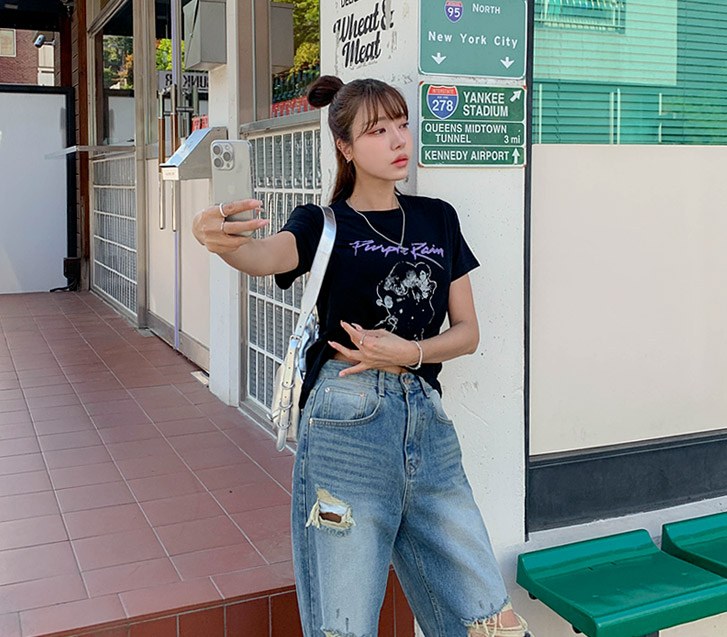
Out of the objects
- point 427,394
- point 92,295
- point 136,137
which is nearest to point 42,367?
point 136,137

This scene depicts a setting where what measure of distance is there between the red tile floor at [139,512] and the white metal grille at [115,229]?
226 cm

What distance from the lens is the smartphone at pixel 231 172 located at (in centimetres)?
173

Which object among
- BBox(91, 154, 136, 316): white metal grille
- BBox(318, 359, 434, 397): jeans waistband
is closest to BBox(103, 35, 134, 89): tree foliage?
BBox(91, 154, 136, 316): white metal grille

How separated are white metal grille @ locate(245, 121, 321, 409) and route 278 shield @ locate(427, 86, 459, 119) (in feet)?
4.27

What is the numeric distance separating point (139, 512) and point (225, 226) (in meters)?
1.82

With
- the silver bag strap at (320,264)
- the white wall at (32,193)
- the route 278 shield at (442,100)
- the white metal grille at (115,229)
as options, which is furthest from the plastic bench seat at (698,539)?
the white wall at (32,193)

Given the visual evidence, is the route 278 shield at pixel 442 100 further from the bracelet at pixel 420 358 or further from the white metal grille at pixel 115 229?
the white metal grille at pixel 115 229

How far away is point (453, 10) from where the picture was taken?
253cm

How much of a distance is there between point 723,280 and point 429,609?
1677 mm

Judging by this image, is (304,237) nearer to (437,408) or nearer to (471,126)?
(437,408)

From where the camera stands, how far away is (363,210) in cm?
213

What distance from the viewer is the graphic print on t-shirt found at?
6.66 ft

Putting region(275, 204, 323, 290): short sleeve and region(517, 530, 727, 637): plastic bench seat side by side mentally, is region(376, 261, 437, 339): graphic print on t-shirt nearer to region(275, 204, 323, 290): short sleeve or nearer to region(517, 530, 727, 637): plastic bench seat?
region(275, 204, 323, 290): short sleeve

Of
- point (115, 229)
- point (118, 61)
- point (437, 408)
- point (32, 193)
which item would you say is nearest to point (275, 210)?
point (437, 408)
